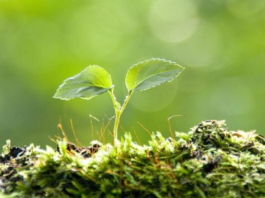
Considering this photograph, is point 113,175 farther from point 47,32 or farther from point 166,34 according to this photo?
point 166,34

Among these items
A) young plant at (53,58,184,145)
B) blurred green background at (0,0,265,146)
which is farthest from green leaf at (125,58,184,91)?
blurred green background at (0,0,265,146)

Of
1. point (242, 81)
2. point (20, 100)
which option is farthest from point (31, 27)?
point (242, 81)

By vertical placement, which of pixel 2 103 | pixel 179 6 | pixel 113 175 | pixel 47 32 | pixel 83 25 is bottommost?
pixel 113 175

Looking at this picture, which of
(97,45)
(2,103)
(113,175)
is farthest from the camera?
(97,45)

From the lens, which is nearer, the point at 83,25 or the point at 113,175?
the point at 113,175

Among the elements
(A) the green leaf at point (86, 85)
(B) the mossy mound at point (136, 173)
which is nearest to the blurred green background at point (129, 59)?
(A) the green leaf at point (86, 85)

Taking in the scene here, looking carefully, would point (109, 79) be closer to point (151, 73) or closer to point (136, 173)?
point (151, 73)

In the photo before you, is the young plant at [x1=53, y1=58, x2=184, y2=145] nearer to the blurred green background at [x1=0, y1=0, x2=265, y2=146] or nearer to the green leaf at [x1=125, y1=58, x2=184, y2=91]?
the green leaf at [x1=125, y1=58, x2=184, y2=91]
